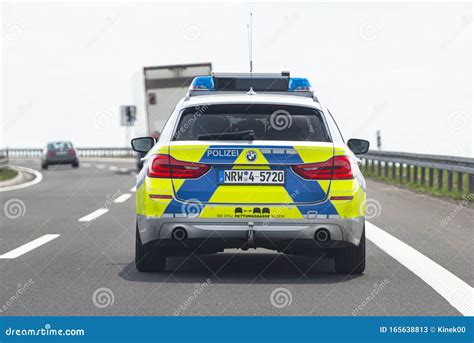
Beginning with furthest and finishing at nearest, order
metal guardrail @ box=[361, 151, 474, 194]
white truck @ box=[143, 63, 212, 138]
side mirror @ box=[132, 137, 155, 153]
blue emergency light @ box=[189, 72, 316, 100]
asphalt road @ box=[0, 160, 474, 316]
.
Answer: white truck @ box=[143, 63, 212, 138] < metal guardrail @ box=[361, 151, 474, 194] < blue emergency light @ box=[189, 72, 316, 100] < side mirror @ box=[132, 137, 155, 153] < asphalt road @ box=[0, 160, 474, 316]

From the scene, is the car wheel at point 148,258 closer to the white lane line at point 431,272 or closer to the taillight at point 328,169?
the taillight at point 328,169

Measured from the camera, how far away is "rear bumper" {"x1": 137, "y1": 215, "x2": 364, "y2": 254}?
7.49 meters

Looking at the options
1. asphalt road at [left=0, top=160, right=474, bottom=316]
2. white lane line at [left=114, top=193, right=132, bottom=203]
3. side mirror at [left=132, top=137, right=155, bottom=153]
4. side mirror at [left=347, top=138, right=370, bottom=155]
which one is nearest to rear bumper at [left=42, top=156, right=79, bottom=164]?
white lane line at [left=114, top=193, right=132, bottom=203]

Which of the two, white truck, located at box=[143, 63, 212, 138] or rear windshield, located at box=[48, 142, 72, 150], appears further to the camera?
rear windshield, located at box=[48, 142, 72, 150]

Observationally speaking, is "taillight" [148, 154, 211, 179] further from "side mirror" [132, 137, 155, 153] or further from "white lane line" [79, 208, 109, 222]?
"white lane line" [79, 208, 109, 222]

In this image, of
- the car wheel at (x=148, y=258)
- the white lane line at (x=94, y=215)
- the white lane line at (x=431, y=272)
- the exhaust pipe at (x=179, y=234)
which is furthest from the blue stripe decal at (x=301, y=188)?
the white lane line at (x=94, y=215)

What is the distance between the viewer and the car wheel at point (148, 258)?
802 cm

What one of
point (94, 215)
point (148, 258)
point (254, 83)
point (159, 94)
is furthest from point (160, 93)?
point (148, 258)

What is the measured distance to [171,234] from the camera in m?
7.59

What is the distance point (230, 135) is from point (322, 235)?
3.68ft

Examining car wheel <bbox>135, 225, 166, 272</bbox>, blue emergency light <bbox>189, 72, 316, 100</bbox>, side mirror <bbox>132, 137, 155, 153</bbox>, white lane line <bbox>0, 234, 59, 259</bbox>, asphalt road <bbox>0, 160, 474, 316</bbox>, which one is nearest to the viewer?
asphalt road <bbox>0, 160, 474, 316</bbox>

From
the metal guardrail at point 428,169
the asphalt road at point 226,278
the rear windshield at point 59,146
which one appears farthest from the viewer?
the rear windshield at point 59,146

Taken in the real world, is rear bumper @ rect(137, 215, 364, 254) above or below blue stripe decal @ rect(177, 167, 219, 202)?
below

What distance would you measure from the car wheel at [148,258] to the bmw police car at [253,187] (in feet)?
0.58
